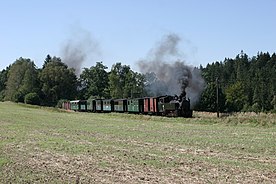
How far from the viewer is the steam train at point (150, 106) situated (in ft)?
178

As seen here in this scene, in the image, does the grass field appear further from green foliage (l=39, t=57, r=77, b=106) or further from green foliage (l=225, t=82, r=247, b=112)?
green foliage (l=225, t=82, r=247, b=112)

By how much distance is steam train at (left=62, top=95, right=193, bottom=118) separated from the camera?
5440 centimetres

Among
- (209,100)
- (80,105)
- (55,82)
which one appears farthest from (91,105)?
(55,82)

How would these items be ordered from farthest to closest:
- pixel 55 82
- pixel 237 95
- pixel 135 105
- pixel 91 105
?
pixel 237 95
pixel 55 82
pixel 91 105
pixel 135 105

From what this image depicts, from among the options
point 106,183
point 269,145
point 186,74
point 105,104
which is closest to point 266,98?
point 105,104

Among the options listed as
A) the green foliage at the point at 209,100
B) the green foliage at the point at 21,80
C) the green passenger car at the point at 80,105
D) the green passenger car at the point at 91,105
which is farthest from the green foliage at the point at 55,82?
the green passenger car at the point at 91,105

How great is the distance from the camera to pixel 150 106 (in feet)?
204

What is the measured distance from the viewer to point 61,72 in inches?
5541

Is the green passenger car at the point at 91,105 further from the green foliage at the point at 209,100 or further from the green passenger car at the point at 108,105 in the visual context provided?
the green foliage at the point at 209,100

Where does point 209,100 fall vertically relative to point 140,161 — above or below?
above

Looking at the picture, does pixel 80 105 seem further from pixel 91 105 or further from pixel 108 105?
pixel 108 105

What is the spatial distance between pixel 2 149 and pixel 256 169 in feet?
38.3

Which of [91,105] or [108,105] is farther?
[91,105]

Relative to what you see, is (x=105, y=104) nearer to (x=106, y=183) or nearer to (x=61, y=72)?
(x=61, y=72)
